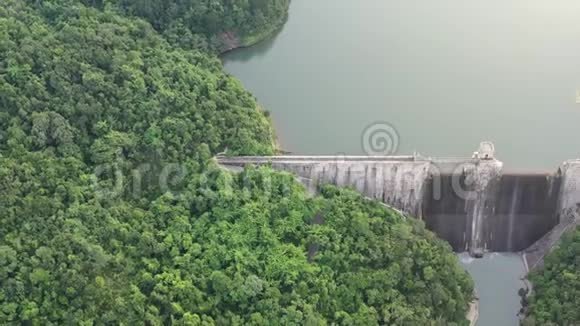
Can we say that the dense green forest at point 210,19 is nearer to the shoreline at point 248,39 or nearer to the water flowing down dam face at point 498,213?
the shoreline at point 248,39

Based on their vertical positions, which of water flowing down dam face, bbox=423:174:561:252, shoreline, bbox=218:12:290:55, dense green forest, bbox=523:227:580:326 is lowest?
dense green forest, bbox=523:227:580:326

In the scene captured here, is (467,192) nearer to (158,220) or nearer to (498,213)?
(498,213)

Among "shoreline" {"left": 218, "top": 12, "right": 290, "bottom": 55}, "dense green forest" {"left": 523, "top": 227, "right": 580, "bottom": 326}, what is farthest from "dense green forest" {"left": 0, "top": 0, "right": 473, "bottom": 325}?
"shoreline" {"left": 218, "top": 12, "right": 290, "bottom": 55}

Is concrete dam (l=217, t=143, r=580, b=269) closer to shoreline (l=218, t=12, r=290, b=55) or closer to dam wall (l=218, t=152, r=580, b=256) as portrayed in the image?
dam wall (l=218, t=152, r=580, b=256)

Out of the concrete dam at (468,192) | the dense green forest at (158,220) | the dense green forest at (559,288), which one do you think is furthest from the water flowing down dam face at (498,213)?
the dense green forest at (158,220)

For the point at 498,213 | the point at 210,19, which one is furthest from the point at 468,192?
the point at 210,19
